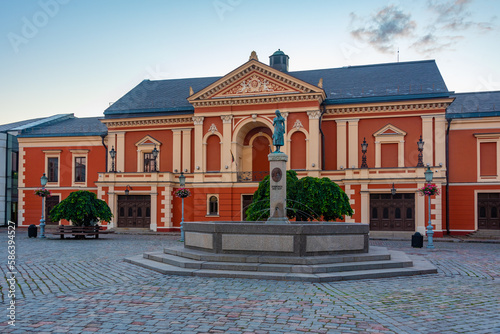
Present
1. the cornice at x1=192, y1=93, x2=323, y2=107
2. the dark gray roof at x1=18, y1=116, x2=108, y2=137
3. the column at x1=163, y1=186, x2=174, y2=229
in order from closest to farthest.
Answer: the cornice at x1=192, y1=93, x2=323, y2=107 < the column at x1=163, y1=186, x2=174, y2=229 < the dark gray roof at x1=18, y1=116, x2=108, y2=137

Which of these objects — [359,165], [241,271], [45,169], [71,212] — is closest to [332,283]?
[241,271]

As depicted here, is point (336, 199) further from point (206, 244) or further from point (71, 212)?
point (71, 212)

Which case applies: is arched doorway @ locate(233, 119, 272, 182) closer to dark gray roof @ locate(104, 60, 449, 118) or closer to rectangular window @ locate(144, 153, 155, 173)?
dark gray roof @ locate(104, 60, 449, 118)

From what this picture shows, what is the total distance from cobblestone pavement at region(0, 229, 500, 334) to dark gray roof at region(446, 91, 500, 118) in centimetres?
2178

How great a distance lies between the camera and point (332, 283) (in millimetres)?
11688

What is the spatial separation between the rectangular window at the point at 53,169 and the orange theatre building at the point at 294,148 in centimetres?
8

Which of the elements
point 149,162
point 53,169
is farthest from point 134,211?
point 53,169

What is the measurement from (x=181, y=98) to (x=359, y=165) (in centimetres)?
1549

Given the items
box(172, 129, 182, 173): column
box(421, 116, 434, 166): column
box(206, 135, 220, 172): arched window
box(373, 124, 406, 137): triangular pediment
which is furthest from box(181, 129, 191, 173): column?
box(421, 116, 434, 166): column

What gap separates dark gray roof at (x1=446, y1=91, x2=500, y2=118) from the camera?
1282 inches

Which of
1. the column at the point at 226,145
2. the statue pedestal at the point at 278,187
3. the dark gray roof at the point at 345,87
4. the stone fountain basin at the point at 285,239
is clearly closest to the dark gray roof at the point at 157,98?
the dark gray roof at the point at 345,87

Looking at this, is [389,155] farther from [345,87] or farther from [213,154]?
[213,154]

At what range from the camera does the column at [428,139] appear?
32681mm

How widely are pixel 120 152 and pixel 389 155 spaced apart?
20.8 m
